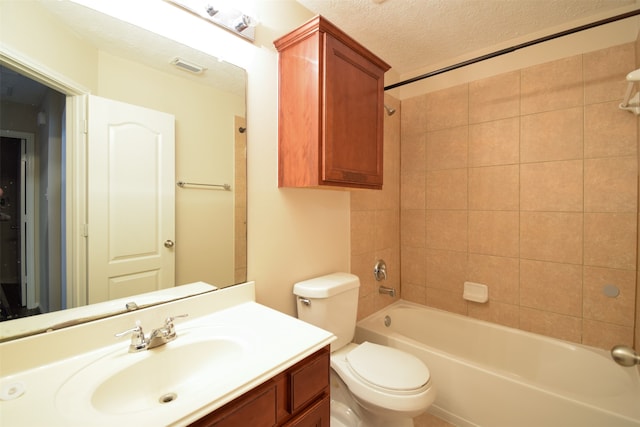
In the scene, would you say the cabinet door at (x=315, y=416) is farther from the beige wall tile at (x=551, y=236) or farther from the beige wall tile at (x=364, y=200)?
the beige wall tile at (x=551, y=236)

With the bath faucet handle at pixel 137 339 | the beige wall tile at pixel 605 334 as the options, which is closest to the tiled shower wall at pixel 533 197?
the beige wall tile at pixel 605 334

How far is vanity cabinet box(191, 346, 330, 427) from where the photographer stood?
0.69 meters

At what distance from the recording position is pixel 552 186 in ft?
5.75

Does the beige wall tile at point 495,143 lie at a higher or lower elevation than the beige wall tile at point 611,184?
higher

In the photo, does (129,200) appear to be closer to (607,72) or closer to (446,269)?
(446,269)

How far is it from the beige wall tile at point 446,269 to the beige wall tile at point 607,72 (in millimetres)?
1250

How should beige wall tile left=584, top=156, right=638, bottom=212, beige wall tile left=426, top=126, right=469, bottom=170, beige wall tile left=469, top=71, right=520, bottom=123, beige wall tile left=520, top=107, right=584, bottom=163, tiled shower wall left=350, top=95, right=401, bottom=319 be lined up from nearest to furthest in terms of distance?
beige wall tile left=584, top=156, right=638, bottom=212 < beige wall tile left=520, top=107, right=584, bottom=163 < beige wall tile left=469, top=71, right=520, bottom=123 < tiled shower wall left=350, top=95, right=401, bottom=319 < beige wall tile left=426, top=126, right=469, bottom=170

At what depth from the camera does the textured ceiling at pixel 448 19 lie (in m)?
1.54

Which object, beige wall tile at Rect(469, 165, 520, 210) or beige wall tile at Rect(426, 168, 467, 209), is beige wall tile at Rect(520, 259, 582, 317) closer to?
beige wall tile at Rect(469, 165, 520, 210)

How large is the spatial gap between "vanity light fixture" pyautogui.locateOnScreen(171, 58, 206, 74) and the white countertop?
942mm

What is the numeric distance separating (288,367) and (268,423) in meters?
0.15

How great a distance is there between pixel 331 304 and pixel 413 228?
4.05ft

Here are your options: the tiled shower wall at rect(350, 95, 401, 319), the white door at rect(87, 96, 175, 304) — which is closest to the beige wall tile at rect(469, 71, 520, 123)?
the tiled shower wall at rect(350, 95, 401, 319)

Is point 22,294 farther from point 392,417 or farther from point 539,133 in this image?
point 539,133
